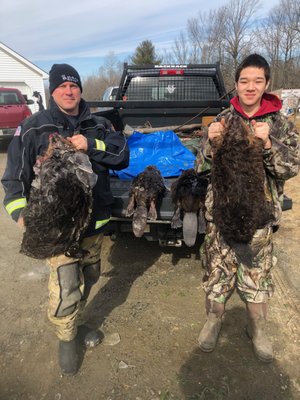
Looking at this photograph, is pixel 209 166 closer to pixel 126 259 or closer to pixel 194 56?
pixel 126 259

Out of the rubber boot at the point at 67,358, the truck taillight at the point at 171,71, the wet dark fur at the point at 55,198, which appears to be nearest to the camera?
the wet dark fur at the point at 55,198

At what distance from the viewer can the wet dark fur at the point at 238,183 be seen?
223 centimetres

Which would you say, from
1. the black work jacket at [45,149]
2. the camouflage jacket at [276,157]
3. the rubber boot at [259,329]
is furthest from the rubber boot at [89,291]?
the rubber boot at [259,329]

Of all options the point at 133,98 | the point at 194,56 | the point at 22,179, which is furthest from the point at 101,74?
the point at 22,179

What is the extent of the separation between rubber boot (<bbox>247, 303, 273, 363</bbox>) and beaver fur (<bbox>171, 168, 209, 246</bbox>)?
2.49ft

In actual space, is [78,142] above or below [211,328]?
above

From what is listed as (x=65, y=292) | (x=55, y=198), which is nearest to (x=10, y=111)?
(x=65, y=292)

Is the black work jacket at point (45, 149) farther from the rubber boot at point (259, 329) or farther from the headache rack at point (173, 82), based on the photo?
the headache rack at point (173, 82)

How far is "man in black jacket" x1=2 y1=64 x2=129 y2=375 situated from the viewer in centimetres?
241

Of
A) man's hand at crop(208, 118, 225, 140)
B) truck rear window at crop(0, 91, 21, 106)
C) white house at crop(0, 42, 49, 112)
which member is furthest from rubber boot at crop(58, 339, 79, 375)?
white house at crop(0, 42, 49, 112)

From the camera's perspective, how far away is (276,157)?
2328 mm

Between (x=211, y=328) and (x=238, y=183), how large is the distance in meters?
1.33

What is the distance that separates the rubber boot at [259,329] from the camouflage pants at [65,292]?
1.37 m

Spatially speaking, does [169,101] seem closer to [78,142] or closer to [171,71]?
[171,71]
